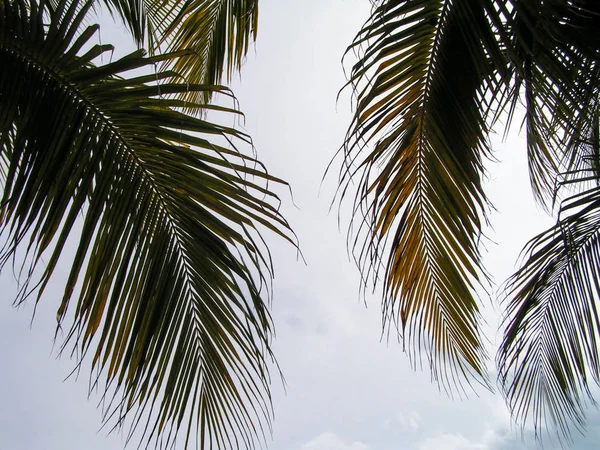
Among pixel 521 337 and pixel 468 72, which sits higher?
pixel 468 72

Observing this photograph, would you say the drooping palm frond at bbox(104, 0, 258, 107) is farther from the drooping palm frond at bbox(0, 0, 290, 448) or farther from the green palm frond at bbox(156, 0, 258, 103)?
the drooping palm frond at bbox(0, 0, 290, 448)

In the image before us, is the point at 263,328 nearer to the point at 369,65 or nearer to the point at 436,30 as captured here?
the point at 369,65

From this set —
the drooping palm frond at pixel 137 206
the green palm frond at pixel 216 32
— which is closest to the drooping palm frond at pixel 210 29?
the green palm frond at pixel 216 32

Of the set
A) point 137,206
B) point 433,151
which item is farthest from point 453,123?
point 137,206

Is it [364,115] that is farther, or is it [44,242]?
[364,115]

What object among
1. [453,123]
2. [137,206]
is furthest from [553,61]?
[137,206]

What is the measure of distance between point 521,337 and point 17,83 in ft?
7.96

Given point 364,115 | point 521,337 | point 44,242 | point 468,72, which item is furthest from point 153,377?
point 521,337

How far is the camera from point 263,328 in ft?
4.40

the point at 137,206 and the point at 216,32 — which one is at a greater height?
the point at 216,32

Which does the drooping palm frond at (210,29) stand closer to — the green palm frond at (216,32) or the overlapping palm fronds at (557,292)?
the green palm frond at (216,32)

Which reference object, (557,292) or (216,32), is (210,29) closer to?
(216,32)

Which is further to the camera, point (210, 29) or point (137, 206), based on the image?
point (210, 29)

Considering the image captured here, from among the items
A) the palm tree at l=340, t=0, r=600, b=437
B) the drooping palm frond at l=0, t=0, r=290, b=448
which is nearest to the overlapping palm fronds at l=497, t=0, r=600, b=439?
the palm tree at l=340, t=0, r=600, b=437
